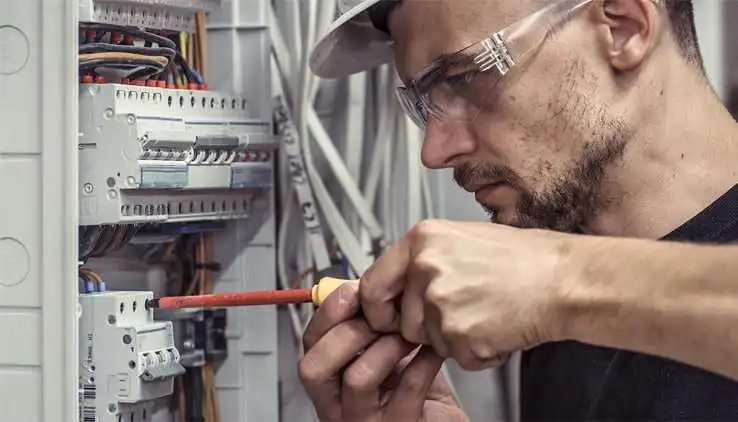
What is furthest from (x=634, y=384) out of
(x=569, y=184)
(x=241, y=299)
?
(x=241, y=299)

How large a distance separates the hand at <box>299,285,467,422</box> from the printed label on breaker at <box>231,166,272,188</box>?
1.50 feet

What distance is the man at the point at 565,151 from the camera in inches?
45.5

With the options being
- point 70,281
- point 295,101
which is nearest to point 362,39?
point 295,101

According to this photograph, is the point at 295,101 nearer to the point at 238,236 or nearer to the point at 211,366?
the point at 238,236

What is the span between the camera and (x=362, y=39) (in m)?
1.58

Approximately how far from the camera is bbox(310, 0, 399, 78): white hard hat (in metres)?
1.52

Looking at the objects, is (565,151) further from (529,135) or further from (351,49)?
(351,49)

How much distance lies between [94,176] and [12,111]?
0.13 metres

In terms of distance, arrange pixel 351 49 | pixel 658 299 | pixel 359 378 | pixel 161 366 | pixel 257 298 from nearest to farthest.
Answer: pixel 658 299 → pixel 359 378 → pixel 257 298 → pixel 161 366 → pixel 351 49

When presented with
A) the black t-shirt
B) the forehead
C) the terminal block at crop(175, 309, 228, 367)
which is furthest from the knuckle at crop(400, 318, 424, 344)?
the terminal block at crop(175, 309, 228, 367)

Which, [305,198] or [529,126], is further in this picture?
[305,198]

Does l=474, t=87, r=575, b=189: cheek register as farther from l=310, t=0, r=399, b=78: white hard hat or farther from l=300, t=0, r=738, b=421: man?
l=310, t=0, r=399, b=78: white hard hat

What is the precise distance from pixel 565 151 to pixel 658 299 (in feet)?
1.33

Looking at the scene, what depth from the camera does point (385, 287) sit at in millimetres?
1045
